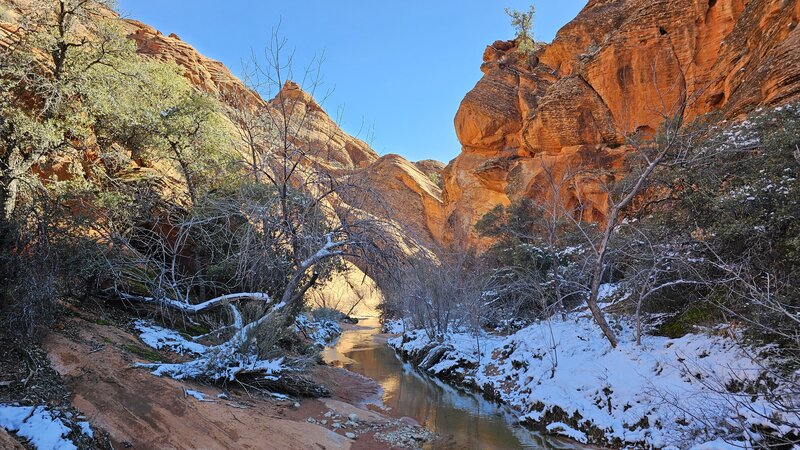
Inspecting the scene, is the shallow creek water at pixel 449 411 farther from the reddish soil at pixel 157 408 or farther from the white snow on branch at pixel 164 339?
the white snow on branch at pixel 164 339

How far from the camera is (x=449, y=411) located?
10.5m

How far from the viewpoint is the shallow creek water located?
27.0 ft

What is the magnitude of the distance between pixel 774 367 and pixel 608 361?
3.72 meters

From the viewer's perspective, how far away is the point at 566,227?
931 inches

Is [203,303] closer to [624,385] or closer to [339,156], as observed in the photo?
[624,385]

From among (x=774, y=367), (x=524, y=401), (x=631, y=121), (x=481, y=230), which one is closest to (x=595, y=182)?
(x=631, y=121)

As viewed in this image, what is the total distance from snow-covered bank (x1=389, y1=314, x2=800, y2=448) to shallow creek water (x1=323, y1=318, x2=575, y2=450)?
0.58 m

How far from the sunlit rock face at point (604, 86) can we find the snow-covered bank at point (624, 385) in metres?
4.32

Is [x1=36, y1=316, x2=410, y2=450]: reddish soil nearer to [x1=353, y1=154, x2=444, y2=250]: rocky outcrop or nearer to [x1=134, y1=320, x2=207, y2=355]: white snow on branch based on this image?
[x1=134, y1=320, x2=207, y2=355]: white snow on branch

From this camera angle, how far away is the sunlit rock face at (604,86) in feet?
48.9

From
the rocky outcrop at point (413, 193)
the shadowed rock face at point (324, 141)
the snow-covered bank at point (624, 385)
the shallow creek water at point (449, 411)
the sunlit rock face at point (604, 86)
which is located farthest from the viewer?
the rocky outcrop at point (413, 193)

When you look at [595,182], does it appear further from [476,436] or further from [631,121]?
[476,436]

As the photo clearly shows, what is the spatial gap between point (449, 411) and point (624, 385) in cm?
414

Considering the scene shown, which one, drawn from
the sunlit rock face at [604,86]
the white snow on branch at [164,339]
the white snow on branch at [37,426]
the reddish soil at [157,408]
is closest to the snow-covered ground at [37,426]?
the white snow on branch at [37,426]
